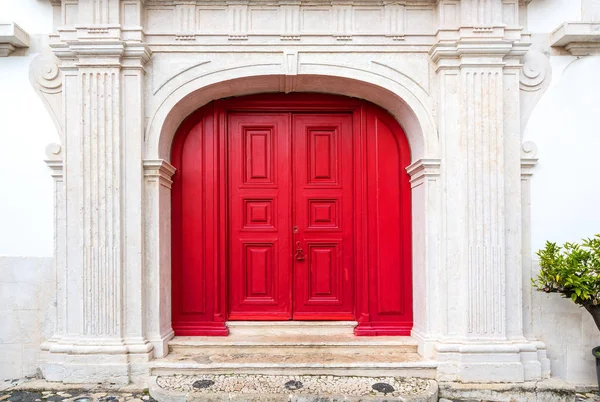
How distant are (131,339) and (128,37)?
299cm

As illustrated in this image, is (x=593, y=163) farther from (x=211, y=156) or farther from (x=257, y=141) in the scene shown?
(x=211, y=156)

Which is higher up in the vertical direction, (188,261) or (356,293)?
(188,261)

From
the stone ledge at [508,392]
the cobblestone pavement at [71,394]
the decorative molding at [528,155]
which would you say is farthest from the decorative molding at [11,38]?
the stone ledge at [508,392]

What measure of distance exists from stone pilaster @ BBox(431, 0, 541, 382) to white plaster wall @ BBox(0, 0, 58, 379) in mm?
4017

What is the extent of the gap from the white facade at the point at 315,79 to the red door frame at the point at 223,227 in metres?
0.36

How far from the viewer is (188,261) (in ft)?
18.8

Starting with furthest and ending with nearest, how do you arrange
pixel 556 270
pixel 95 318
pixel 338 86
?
pixel 338 86, pixel 95 318, pixel 556 270

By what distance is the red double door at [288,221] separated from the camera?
5832 millimetres

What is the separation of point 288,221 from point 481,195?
208 cm

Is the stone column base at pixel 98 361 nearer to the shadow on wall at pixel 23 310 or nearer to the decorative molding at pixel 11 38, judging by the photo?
the shadow on wall at pixel 23 310

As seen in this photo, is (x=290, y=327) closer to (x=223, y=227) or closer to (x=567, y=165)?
(x=223, y=227)

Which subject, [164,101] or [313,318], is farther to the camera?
[313,318]

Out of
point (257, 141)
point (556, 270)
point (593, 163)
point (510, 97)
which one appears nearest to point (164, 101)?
point (257, 141)

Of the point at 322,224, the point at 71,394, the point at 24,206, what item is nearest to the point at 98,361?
the point at 71,394
